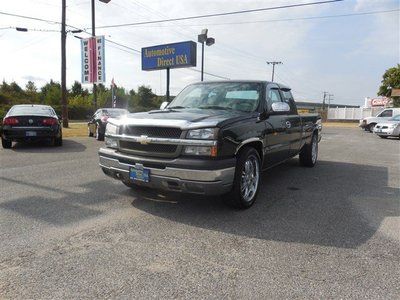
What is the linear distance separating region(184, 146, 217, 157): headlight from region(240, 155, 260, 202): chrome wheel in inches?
28.1

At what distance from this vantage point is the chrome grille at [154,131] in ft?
14.8

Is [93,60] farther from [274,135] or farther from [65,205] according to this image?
[65,205]

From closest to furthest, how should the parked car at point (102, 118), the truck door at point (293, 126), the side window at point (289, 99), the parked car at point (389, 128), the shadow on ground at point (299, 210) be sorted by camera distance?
1. the shadow on ground at point (299, 210)
2. the truck door at point (293, 126)
3. the side window at point (289, 99)
4. the parked car at point (102, 118)
5. the parked car at point (389, 128)

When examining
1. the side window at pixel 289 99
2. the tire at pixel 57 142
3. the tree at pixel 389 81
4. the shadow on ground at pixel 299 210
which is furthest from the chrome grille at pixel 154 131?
the tree at pixel 389 81

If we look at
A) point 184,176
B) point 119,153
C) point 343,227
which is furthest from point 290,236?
point 119,153

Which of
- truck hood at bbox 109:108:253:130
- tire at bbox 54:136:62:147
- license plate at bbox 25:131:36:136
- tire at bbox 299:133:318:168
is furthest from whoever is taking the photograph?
tire at bbox 54:136:62:147

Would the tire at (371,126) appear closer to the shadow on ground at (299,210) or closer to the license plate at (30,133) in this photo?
the shadow on ground at (299,210)

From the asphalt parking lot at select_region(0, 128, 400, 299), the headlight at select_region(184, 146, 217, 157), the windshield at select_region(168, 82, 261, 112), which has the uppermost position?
the windshield at select_region(168, 82, 261, 112)

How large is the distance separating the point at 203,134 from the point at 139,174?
3.19 feet

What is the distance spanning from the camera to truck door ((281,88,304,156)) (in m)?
6.81

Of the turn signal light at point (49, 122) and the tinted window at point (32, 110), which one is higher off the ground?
the tinted window at point (32, 110)

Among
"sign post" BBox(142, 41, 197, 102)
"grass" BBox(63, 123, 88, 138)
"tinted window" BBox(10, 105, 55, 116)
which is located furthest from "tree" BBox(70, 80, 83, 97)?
"tinted window" BBox(10, 105, 55, 116)

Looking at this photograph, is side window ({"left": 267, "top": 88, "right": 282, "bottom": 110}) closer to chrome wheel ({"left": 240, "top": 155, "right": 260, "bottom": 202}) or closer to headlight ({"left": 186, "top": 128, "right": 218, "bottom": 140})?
chrome wheel ({"left": 240, "top": 155, "right": 260, "bottom": 202})

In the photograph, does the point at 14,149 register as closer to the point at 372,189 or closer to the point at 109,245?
the point at 109,245
